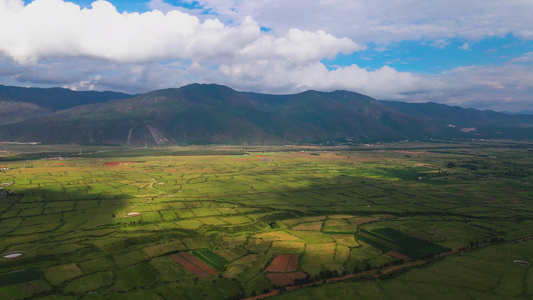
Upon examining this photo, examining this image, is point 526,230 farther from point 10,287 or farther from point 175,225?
point 10,287

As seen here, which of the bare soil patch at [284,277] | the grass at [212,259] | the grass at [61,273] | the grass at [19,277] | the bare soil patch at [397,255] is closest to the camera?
the grass at [19,277]

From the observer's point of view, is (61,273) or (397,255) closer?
(61,273)

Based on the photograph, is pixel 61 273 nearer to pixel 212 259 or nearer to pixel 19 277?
pixel 19 277

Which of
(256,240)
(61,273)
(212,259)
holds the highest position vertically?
(256,240)

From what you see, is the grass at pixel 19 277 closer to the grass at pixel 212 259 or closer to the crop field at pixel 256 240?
the crop field at pixel 256 240

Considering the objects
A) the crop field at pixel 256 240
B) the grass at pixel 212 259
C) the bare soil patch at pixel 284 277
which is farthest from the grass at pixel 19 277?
the bare soil patch at pixel 284 277

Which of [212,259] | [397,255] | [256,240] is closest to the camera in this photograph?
[212,259]

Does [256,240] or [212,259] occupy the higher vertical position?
[256,240]

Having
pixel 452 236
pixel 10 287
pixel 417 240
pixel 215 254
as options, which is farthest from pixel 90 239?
pixel 452 236

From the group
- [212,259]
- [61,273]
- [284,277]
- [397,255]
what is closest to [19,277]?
[61,273]
